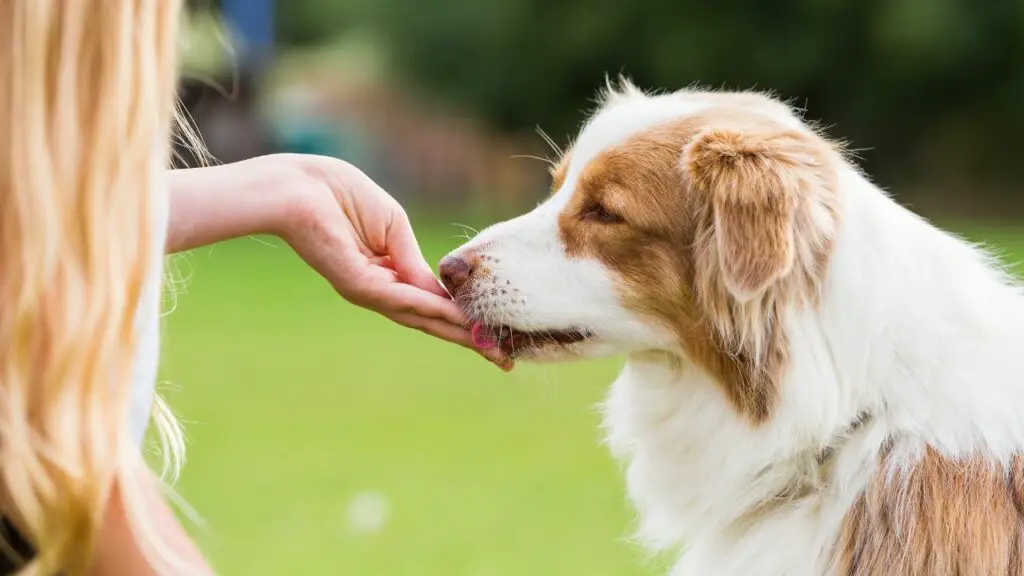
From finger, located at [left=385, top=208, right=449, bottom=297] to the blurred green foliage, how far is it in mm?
19548

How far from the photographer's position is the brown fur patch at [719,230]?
3029 mm

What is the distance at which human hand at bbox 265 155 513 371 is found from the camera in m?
2.73

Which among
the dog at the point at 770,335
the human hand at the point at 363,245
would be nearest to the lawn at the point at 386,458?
the dog at the point at 770,335

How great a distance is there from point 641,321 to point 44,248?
1722mm

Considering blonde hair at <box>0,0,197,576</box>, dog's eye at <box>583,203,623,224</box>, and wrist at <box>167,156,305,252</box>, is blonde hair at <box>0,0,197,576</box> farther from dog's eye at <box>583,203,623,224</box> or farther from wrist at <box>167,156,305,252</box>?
dog's eye at <box>583,203,623,224</box>

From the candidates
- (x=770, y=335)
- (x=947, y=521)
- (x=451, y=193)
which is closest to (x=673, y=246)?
(x=770, y=335)

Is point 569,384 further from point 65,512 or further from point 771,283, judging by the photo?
point 65,512

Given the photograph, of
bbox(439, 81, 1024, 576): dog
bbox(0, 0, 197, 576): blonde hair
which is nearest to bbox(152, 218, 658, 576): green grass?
bbox(439, 81, 1024, 576): dog

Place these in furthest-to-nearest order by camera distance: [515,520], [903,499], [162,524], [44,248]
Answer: [515,520], [903,499], [162,524], [44,248]

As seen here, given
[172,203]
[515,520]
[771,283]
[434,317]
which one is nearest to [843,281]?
[771,283]

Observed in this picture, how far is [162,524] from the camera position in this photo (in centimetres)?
209

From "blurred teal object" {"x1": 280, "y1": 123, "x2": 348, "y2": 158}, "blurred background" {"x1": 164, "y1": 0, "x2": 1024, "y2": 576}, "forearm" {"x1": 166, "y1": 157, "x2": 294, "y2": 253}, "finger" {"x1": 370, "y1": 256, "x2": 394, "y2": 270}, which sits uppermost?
"forearm" {"x1": 166, "y1": 157, "x2": 294, "y2": 253}

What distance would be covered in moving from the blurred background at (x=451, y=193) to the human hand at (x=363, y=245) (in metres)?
0.30

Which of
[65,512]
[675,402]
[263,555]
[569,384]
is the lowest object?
[569,384]
